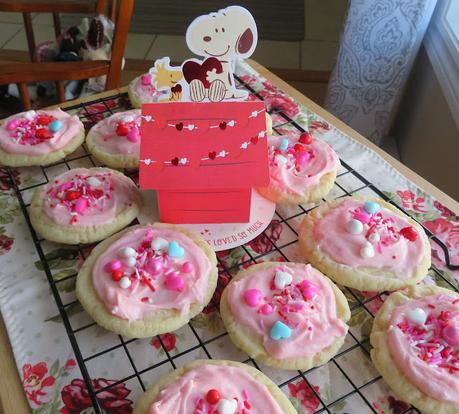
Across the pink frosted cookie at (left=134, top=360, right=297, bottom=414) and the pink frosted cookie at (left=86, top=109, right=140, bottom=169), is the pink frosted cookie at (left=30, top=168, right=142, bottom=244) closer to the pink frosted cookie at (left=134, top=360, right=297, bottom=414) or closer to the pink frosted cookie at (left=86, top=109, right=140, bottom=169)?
the pink frosted cookie at (left=86, top=109, right=140, bottom=169)

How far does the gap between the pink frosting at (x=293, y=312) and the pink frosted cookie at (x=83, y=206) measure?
32 centimetres

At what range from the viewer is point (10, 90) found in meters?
1.99

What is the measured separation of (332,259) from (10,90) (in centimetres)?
156

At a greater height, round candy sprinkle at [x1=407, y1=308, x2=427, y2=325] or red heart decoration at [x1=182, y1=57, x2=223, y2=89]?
red heart decoration at [x1=182, y1=57, x2=223, y2=89]

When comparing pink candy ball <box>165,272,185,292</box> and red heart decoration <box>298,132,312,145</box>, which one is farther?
red heart decoration <box>298,132,312,145</box>

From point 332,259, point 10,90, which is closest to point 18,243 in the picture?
point 332,259

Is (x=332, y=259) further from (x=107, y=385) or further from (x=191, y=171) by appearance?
(x=107, y=385)

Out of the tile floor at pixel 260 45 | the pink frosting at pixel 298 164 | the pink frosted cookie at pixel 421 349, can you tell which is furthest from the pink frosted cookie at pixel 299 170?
the tile floor at pixel 260 45

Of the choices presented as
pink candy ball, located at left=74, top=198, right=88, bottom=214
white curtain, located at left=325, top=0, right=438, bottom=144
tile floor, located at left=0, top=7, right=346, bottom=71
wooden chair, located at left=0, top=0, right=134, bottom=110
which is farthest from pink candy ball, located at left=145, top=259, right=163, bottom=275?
tile floor, located at left=0, top=7, right=346, bottom=71

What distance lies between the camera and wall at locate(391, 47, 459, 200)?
5.68 feet

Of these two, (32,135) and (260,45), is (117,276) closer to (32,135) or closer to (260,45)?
(32,135)

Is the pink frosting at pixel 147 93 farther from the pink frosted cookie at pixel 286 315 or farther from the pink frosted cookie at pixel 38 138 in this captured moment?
the pink frosted cookie at pixel 286 315

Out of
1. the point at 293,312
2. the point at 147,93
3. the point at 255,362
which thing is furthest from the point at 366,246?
the point at 147,93

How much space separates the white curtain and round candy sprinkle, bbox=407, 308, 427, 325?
1.31m
